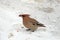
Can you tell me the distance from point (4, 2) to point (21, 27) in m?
2.56

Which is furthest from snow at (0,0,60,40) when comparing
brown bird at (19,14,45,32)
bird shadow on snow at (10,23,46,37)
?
brown bird at (19,14,45,32)

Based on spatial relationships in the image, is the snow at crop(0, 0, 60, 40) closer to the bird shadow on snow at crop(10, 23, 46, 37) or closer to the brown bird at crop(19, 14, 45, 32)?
the bird shadow on snow at crop(10, 23, 46, 37)

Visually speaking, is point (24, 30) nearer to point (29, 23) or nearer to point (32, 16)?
point (29, 23)

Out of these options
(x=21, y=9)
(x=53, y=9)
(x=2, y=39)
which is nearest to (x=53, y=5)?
(x=53, y=9)

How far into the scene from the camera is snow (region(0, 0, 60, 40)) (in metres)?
6.55

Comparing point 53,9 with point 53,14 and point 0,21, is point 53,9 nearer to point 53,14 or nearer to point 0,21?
point 53,14

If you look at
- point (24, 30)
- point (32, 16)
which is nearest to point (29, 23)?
point (24, 30)

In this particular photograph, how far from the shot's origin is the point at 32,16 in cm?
817

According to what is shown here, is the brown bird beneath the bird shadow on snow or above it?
above

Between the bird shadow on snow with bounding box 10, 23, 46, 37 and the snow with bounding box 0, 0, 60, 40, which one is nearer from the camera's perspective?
the snow with bounding box 0, 0, 60, 40

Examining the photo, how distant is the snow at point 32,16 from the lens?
655cm

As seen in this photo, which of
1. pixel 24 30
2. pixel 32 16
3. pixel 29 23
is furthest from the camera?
pixel 32 16

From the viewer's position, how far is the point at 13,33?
6680mm

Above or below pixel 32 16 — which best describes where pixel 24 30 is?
below
